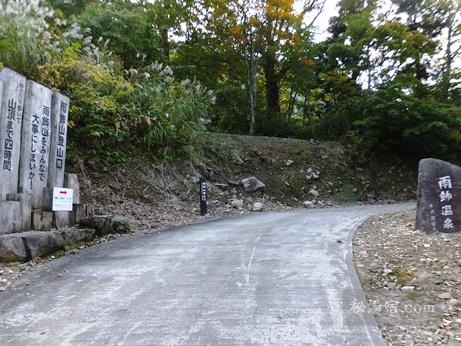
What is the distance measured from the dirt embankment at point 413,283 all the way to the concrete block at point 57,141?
14.3 feet

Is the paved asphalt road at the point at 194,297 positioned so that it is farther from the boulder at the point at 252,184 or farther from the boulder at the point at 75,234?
the boulder at the point at 252,184

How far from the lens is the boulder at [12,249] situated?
4703mm

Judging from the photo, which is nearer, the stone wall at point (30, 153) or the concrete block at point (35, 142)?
the stone wall at point (30, 153)

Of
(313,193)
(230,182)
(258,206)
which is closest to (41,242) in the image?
(258,206)

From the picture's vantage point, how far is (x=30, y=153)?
562 centimetres

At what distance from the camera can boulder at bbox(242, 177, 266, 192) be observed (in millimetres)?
11499

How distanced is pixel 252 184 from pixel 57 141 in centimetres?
635

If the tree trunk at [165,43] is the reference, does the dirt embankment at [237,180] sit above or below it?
below

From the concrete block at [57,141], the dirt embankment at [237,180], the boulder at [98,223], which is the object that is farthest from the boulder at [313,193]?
the concrete block at [57,141]

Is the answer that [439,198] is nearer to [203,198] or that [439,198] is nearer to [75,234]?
[203,198]

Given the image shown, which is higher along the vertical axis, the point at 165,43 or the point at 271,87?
the point at 165,43

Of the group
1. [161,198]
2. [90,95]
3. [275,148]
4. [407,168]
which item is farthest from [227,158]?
[407,168]

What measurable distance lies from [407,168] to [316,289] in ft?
42.2

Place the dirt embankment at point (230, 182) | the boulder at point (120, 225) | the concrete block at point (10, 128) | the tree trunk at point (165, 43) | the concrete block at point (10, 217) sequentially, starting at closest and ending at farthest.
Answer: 1. the concrete block at point (10, 217)
2. the concrete block at point (10, 128)
3. the boulder at point (120, 225)
4. the dirt embankment at point (230, 182)
5. the tree trunk at point (165, 43)
